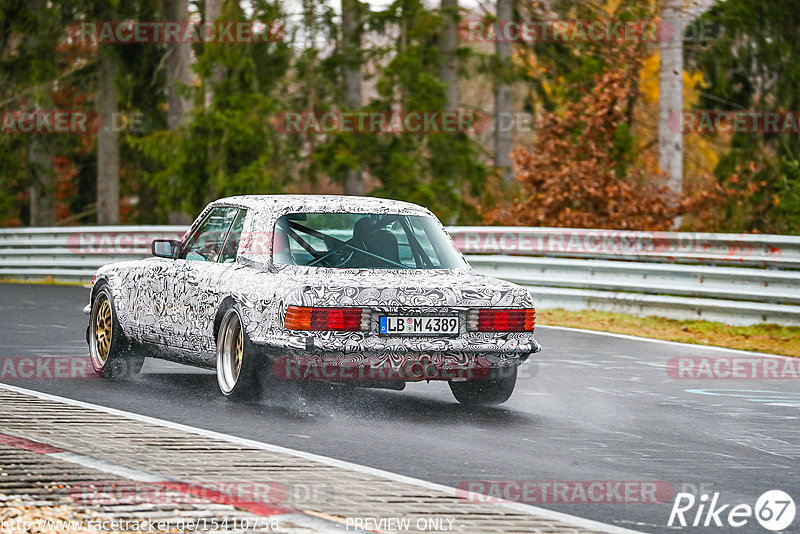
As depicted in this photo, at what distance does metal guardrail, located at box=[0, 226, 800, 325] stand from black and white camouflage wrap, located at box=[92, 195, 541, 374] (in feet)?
22.1

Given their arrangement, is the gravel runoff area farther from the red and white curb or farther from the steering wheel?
the steering wheel

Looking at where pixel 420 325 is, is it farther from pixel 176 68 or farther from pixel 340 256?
pixel 176 68

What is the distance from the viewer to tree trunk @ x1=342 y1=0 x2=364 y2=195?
34.3m

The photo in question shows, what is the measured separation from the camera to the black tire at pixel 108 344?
1137 cm

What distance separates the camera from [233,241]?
1051 cm

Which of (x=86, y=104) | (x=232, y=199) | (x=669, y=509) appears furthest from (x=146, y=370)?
(x=86, y=104)

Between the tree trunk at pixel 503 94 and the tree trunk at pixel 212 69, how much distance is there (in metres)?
7.30

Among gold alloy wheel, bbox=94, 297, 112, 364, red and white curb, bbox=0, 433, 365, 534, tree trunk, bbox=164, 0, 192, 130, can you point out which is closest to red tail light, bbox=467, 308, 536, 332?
red and white curb, bbox=0, 433, 365, 534

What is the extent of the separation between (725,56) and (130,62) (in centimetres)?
1776

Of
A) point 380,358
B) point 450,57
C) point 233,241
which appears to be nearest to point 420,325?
point 380,358

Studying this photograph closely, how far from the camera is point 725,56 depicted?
27984 millimetres

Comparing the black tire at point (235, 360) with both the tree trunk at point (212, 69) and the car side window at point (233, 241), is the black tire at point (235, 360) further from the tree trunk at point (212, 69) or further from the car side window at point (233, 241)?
the tree trunk at point (212, 69)

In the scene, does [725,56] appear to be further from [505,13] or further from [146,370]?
[146,370]

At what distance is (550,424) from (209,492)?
3.53 meters
